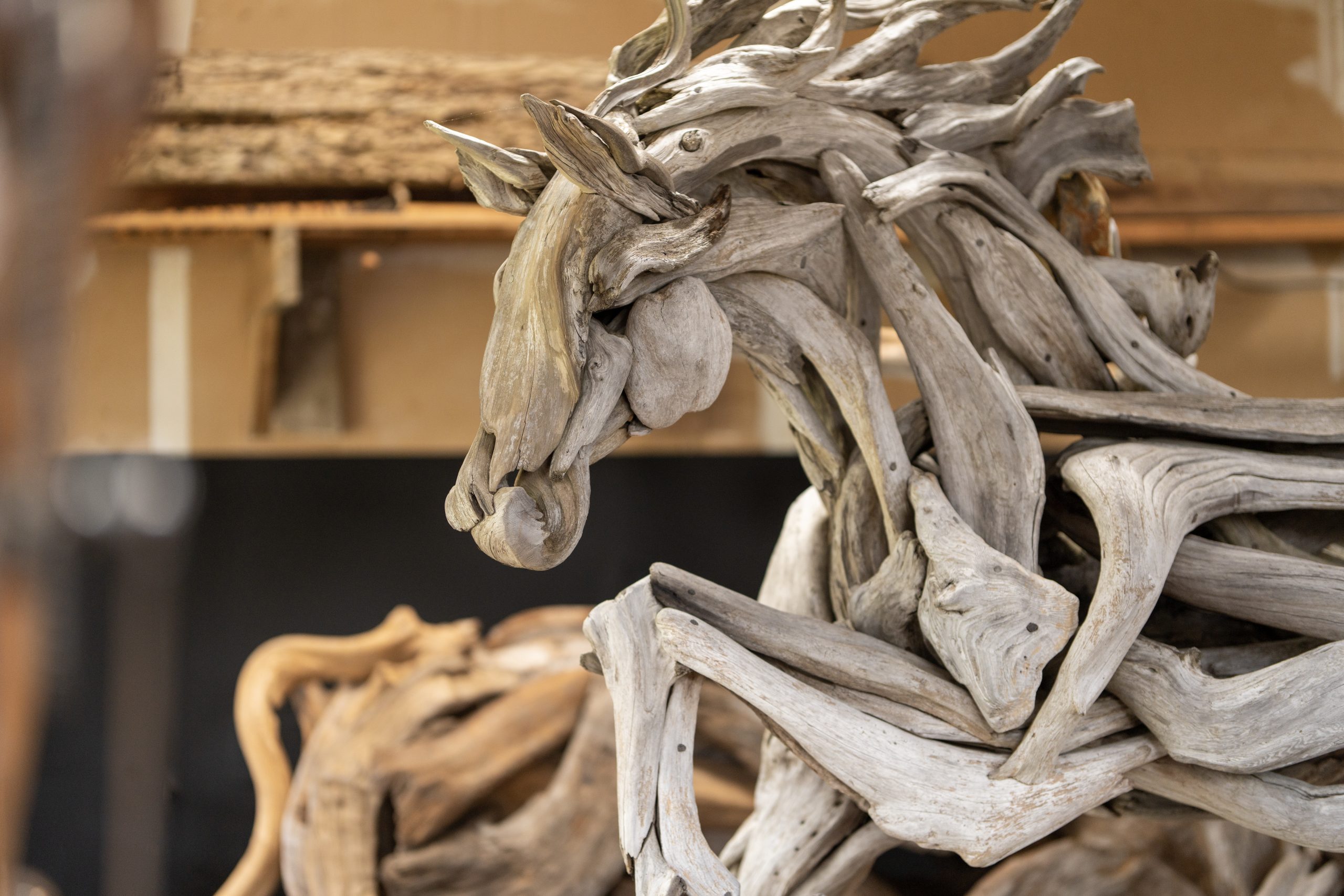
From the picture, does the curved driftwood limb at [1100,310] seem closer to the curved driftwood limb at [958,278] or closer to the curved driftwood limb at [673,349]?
the curved driftwood limb at [958,278]

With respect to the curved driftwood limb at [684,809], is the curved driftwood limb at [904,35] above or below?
above

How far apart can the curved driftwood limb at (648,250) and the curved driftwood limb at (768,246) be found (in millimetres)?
21

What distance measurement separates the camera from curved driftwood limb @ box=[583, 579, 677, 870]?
0.69m

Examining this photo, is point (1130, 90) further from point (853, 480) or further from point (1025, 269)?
point (853, 480)

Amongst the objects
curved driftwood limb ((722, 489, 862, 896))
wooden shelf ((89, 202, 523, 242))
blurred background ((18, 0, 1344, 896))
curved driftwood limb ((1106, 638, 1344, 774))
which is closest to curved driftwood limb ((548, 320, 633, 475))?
curved driftwood limb ((722, 489, 862, 896))

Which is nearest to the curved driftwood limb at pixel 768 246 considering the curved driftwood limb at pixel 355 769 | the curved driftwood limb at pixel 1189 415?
the curved driftwood limb at pixel 1189 415

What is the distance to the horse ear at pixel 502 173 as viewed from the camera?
2.20ft

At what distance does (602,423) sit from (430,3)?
3.56ft

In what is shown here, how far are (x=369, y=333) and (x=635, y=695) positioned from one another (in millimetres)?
1059

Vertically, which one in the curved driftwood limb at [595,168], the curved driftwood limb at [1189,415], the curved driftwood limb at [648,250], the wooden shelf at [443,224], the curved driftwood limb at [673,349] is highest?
the wooden shelf at [443,224]

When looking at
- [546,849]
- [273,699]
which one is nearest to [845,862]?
[546,849]

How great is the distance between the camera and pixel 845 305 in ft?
2.77

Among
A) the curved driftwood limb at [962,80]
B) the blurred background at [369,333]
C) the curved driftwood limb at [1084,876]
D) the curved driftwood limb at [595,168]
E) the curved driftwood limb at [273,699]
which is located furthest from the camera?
the curved driftwood limb at [273,699]

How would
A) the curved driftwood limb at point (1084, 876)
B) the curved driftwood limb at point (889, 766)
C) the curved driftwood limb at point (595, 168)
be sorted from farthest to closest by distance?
the curved driftwood limb at point (1084, 876)
the curved driftwood limb at point (889, 766)
the curved driftwood limb at point (595, 168)
